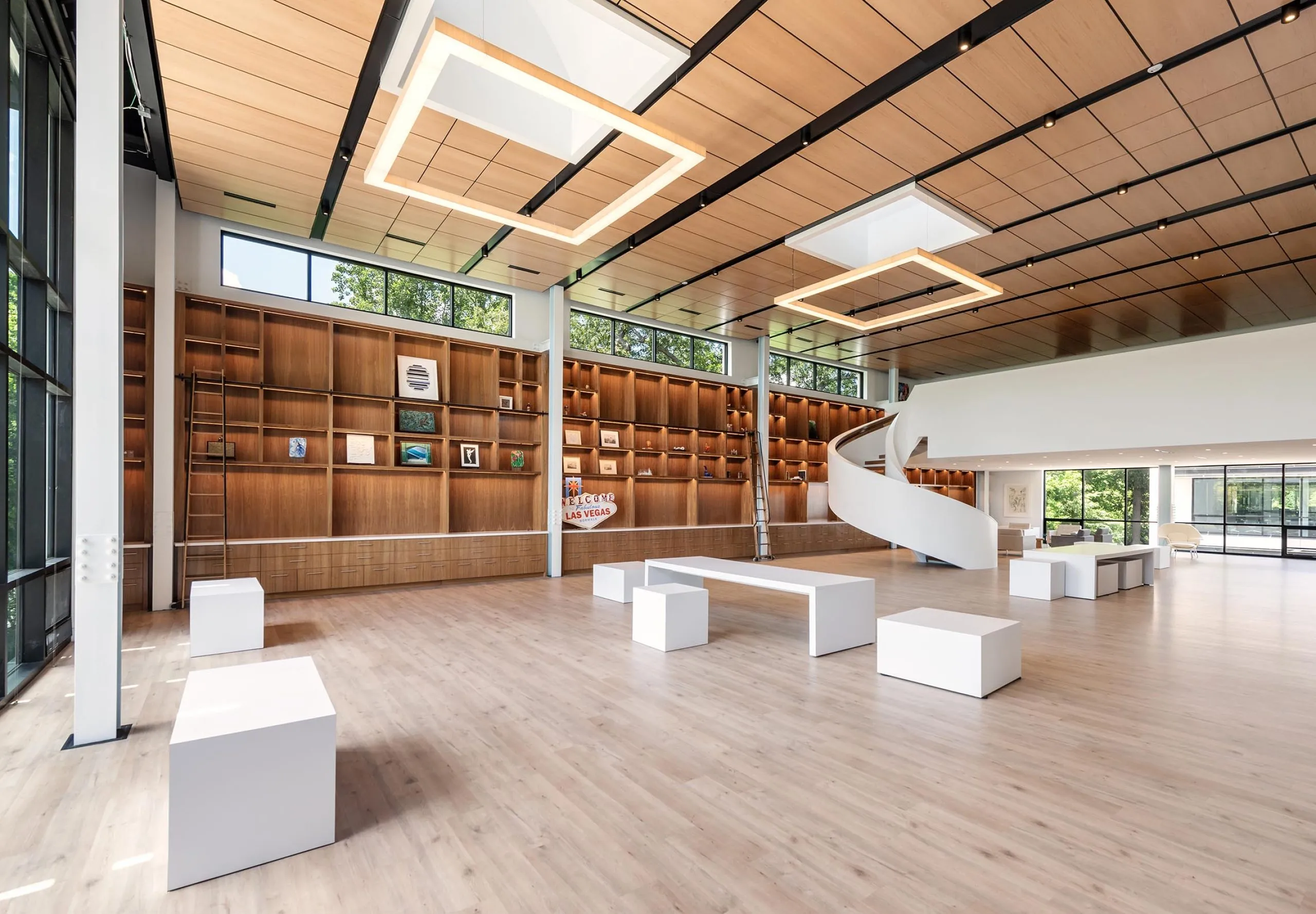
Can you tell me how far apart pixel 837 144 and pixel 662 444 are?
7.04 meters

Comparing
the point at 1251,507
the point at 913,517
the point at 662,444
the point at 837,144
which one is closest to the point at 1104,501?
the point at 1251,507

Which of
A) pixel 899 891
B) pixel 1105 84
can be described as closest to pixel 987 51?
pixel 1105 84

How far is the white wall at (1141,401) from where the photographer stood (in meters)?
8.37

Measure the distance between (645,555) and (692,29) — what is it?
8553 mm

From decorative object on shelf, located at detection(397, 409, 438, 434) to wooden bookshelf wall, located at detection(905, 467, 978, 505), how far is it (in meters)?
12.1

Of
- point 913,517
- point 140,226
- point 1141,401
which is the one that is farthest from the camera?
point 913,517

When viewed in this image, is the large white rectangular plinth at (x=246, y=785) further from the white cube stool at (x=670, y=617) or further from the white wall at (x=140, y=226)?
the white wall at (x=140, y=226)

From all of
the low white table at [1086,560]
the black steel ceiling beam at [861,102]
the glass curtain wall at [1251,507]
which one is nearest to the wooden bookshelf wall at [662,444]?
the black steel ceiling beam at [861,102]

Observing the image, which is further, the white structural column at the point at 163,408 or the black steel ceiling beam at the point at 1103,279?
the black steel ceiling beam at the point at 1103,279

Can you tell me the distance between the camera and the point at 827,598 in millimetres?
5469

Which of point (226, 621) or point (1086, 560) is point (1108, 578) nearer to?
point (1086, 560)

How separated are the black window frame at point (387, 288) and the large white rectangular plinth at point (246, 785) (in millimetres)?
7351

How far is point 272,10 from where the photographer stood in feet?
14.1

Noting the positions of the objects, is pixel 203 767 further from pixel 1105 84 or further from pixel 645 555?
pixel 645 555
